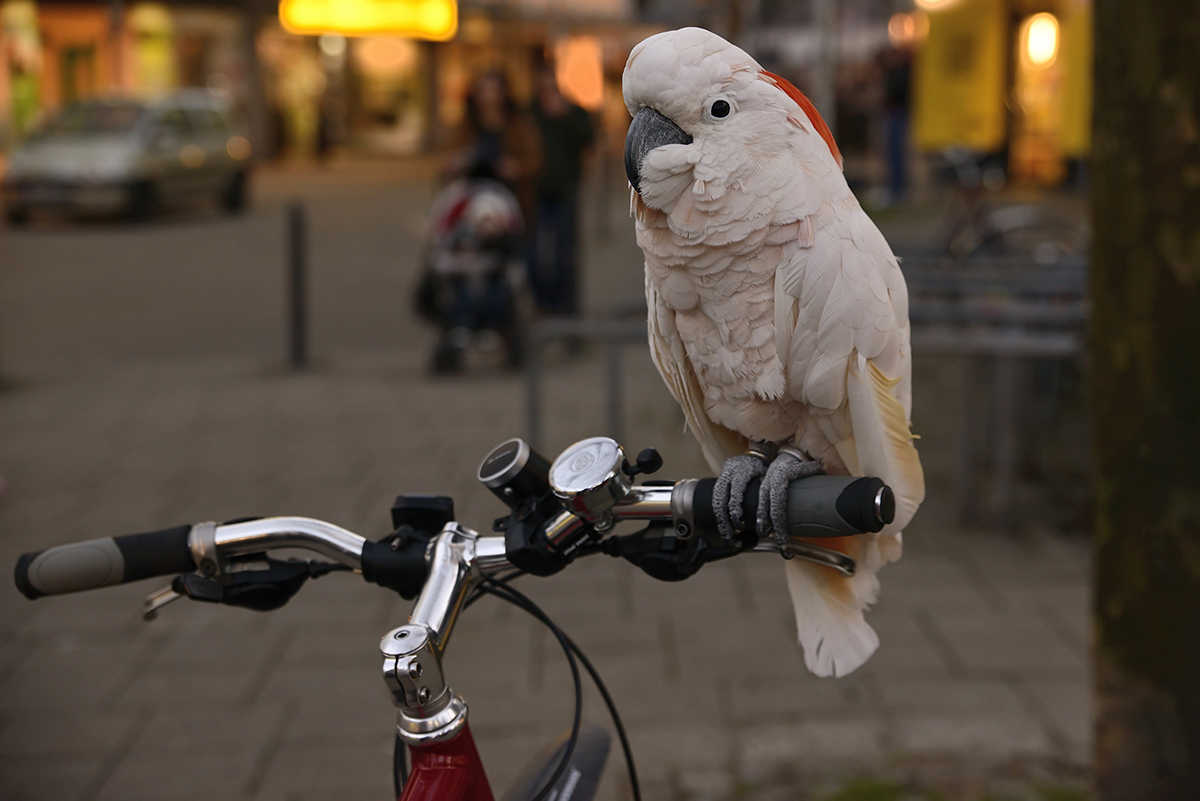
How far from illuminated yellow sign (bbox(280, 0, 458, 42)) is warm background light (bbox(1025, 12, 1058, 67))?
27.2ft

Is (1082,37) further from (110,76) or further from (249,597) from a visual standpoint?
(110,76)

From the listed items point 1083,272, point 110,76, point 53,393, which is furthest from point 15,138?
point 1083,272

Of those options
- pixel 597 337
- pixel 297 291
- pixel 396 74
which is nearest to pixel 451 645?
pixel 597 337

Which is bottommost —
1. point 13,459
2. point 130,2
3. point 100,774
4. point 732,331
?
point 100,774

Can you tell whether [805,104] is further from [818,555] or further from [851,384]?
[818,555]

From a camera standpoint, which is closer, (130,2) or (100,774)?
(100,774)

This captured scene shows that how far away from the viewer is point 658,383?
254 inches

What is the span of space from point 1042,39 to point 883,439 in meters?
14.6

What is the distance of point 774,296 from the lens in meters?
1.26

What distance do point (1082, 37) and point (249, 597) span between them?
10.4 metres

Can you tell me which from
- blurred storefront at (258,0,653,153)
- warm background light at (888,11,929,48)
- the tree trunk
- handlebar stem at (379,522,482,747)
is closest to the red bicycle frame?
handlebar stem at (379,522,482,747)

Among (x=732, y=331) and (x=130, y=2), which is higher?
(x=130, y=2)

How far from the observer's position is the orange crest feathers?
3.77 feet

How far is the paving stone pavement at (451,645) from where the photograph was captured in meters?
2.88
